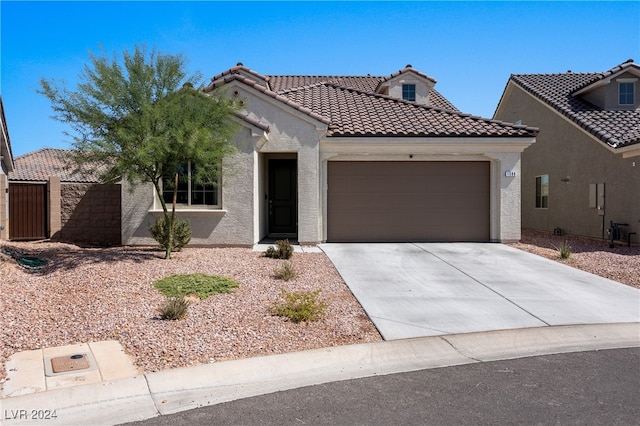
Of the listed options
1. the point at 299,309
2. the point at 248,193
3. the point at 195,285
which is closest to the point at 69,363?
the point at 299,309

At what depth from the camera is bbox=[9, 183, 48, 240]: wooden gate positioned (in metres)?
17.2

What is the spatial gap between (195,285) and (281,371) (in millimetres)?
3819

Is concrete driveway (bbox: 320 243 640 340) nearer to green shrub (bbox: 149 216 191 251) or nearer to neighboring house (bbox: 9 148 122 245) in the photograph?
green shrub (bbox: 149 216 191 251)

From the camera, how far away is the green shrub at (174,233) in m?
12.4

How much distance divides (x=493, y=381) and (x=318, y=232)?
398 inches

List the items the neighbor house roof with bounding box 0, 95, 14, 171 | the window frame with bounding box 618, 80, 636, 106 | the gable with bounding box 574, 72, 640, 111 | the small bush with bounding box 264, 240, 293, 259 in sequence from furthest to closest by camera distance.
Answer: the window frame with bounding box 618, 80, 636, 106 → the gable with bounding box 574, 72, 640, 111 → the neighbor house roof with bounding box 0, 95, 14, 171 → the small bush with bounding box 264, 240, 293, 259

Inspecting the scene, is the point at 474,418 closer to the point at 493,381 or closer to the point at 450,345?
the point at 493,381

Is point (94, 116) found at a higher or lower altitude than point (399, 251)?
higher

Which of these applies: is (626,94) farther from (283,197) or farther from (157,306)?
(157,306)

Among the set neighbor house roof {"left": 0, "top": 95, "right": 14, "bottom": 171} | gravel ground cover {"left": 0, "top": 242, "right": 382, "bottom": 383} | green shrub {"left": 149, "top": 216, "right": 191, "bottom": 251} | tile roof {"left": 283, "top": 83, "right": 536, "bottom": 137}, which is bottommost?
gravel ground cover {"left": 0, "top": 242, "right": 382, "bottom": 383}

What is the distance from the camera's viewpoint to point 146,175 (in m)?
11.8

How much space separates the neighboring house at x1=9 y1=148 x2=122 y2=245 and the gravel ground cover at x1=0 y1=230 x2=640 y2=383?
4002mm

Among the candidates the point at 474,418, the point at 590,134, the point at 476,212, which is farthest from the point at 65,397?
the point at 590,134

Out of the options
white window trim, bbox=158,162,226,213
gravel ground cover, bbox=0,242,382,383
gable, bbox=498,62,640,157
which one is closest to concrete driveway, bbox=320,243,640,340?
gravel ground cover, bbox=0,242,382,383
